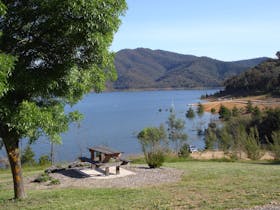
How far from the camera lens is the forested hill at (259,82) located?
115 m

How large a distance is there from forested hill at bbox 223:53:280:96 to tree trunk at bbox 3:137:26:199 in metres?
106

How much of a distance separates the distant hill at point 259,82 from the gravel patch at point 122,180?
327ft

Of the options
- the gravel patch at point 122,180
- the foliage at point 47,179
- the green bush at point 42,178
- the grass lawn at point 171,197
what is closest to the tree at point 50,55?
the grass lawn at point 171,197

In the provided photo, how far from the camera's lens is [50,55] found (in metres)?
8.88

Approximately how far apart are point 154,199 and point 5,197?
4.60 meters

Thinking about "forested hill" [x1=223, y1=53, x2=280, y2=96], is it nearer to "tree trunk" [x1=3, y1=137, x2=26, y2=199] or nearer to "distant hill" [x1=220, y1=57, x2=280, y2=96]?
"distant hill" [x1=220, y1=57, x2=280, y2=96]

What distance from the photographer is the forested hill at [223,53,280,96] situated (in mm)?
115100

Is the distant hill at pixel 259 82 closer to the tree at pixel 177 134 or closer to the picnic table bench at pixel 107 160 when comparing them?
the tree at pixel 177 134

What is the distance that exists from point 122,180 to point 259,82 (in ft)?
386

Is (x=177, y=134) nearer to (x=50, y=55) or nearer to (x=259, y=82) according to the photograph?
(x=50, y=55)

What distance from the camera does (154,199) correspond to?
369 inches

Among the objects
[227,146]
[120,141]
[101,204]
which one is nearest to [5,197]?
[101,204]

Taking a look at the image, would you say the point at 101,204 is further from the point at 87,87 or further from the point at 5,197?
the point at 5,197

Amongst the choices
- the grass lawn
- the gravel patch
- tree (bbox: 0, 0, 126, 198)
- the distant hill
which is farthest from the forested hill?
tree (bbox: 0, 0, 126, 198)
